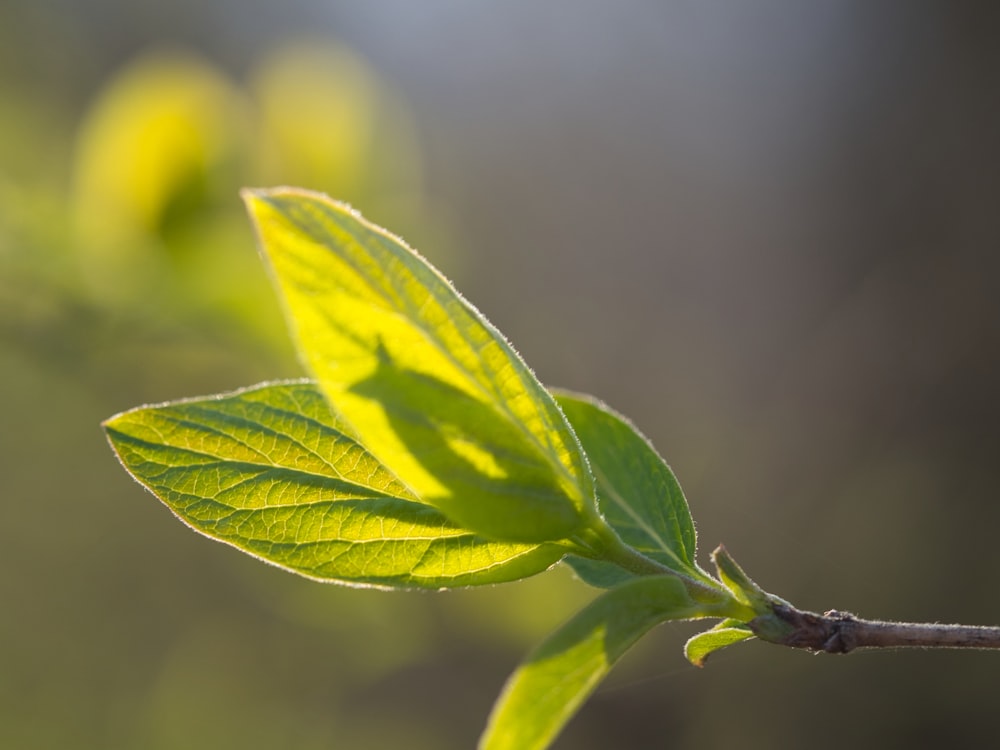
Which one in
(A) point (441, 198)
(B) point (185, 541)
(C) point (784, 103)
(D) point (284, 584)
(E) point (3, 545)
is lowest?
(D) point (284, 584)

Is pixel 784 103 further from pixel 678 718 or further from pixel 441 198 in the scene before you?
pixel 678 718

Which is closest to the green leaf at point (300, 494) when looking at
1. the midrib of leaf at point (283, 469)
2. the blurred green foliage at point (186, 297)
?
the midrib of leaf at point (283, 469)

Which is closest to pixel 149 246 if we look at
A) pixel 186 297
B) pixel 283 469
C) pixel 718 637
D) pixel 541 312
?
pixel 186 297

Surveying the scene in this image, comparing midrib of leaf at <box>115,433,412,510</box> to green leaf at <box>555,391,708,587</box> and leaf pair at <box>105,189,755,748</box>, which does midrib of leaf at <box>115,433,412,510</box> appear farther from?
green leaf at <box>555,391,708,587</box>

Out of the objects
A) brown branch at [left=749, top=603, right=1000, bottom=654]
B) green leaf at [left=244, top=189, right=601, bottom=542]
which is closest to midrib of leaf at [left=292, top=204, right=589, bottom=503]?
green leaf at [left=244, top=189, right=601, bottom=542]

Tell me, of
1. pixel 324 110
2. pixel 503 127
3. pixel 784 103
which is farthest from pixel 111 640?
pixel 784 103

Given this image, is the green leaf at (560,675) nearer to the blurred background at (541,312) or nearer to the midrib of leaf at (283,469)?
the midrib of leaf at (283,469)

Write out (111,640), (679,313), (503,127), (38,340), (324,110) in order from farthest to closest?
(503,127), (679,313), (111,640), (324,110), (38,340)
